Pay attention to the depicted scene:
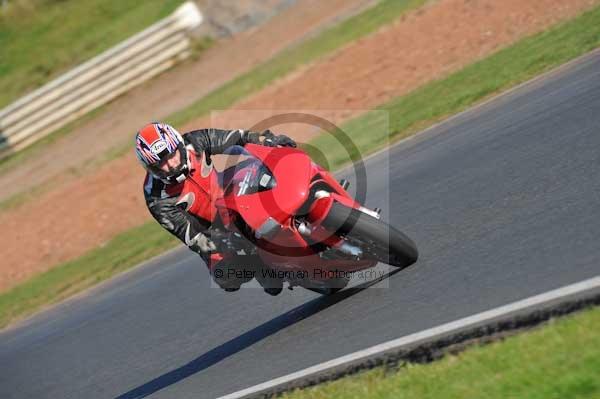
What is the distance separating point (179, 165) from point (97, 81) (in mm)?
17364

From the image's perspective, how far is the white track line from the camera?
5.21 meters

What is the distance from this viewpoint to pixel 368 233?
6496 millimetres

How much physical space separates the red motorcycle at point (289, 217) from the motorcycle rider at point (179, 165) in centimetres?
8

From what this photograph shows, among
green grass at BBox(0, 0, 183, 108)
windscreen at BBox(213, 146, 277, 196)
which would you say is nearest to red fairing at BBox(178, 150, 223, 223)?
windscreen at BBox(213, 146, 277, 196)

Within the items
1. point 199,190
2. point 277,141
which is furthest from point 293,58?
point 277,141

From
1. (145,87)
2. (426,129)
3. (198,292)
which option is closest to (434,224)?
(198,292)

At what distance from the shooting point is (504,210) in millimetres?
7289

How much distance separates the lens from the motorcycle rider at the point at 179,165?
6727mm

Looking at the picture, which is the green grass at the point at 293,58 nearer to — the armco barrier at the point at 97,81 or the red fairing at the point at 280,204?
the armco barrier at the point at 97,81

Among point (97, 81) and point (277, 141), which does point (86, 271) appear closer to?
point (277, 141)

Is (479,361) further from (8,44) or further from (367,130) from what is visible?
(8,44)

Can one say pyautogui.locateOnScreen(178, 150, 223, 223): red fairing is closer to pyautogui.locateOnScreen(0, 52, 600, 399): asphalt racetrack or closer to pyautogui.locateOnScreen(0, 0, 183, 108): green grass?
pyautogui.locateOnScreen(0, 52, 600, 399): asphalt racetrack

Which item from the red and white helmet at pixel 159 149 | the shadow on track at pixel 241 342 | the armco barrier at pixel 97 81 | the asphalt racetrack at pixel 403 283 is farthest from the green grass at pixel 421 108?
the armco barrier at pixel 97 81

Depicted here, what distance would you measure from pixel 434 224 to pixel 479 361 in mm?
3016
